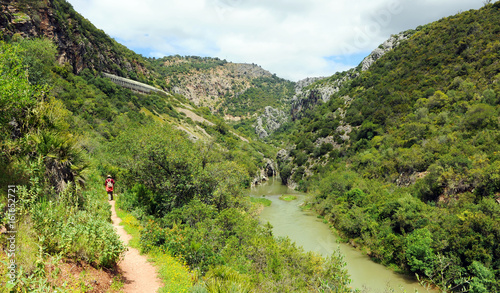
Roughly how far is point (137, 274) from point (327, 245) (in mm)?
23479

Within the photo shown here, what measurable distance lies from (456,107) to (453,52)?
2317 centimetres

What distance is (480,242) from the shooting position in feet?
55.0

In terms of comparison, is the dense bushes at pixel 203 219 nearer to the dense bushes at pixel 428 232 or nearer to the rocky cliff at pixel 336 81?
the dense bushes at pixel 428 232

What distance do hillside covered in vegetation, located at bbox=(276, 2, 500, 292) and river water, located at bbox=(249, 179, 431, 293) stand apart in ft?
4.16

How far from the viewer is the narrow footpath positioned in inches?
285

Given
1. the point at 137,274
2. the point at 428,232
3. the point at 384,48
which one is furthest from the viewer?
the point at 384,48

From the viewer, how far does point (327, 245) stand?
26953 mm

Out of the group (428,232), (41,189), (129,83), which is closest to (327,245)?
(428,232)

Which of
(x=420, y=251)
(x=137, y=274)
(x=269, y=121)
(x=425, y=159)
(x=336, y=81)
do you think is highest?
(x=336, y=81)

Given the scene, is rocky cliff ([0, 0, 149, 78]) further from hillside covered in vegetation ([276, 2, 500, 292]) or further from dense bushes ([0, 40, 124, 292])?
hillside covered in vegetation ([276, 2, 500, 292])

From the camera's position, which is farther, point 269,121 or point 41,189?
point 269,121

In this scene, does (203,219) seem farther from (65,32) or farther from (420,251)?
(65,32)

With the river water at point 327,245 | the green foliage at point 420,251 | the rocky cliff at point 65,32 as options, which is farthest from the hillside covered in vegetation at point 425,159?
the rocky cliff at point 65,32

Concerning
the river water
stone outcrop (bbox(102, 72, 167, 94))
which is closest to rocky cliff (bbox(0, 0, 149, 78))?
stone outcrop (bbox(102, 72, 167, 94))
